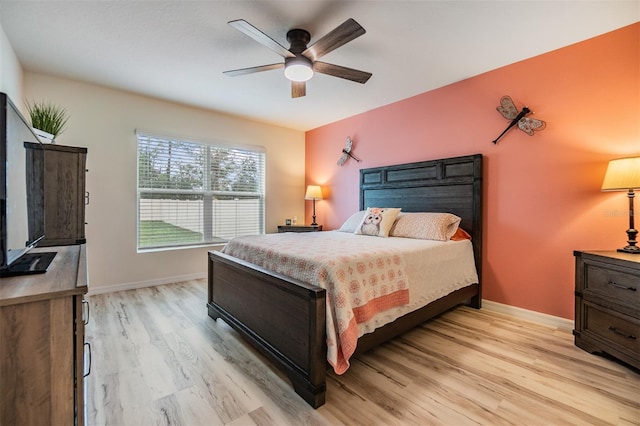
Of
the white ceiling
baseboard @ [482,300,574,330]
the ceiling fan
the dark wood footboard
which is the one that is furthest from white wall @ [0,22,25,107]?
baseboard @ [482,300,574,330]

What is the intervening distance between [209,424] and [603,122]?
3.52 metres

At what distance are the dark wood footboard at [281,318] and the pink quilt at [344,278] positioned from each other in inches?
2.9

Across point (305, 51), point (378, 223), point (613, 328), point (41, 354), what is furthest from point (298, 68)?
point (613, 328)

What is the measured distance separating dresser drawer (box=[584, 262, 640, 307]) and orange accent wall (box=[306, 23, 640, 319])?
1.33 feet

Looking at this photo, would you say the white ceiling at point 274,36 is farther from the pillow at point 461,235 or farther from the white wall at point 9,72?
the pillow at point 461,235

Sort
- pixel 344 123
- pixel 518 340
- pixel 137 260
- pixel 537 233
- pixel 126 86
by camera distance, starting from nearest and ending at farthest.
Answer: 1. pixel 518 340
2. pixel 537 233
3. pixel 126 86
4. pixel 137 260
5. pixel 344 123

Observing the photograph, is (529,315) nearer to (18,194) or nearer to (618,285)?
(618,285)

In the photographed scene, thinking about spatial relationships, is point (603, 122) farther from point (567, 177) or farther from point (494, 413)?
point (494, 413)

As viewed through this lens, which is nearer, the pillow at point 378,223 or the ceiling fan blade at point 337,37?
the ceiling fan blade at point 337,37

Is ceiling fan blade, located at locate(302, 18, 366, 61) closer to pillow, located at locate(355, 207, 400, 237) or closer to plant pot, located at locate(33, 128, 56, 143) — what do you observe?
pillow, located at locate(355, 207, 400, 237)

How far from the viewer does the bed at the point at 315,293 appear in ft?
5.28

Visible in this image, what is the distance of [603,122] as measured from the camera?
236 centimetres

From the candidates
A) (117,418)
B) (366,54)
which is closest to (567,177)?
(366,54)

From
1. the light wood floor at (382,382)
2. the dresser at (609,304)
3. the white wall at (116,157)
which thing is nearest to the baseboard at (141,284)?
the white wall at (116,157)
